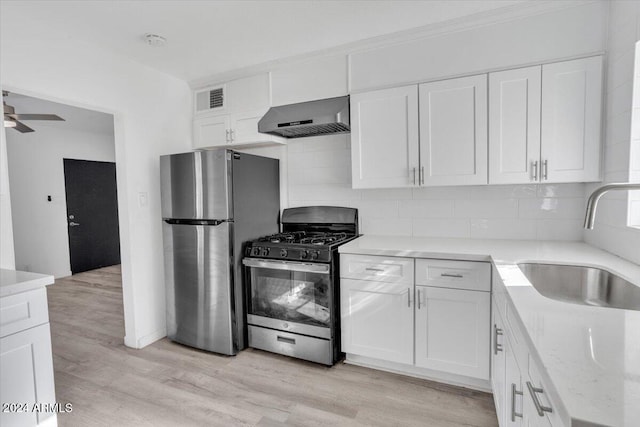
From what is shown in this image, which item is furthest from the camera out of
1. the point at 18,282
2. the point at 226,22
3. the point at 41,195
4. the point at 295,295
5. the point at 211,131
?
the point at 41,195

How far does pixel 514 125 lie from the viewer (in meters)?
2.16

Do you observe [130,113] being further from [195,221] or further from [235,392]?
[235,392]

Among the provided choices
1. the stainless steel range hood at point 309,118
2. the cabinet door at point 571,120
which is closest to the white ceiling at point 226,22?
the stainless steel range hood at point 309,118

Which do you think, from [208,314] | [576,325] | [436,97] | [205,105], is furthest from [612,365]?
[205,105]

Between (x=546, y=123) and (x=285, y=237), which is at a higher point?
(x=546, y=123)

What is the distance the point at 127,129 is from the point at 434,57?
252 centimetres

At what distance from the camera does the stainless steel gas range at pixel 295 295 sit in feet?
8.04

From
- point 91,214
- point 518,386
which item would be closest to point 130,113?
point 518,386

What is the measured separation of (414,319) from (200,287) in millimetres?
1734

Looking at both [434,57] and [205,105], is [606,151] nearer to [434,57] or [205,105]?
[434,57]

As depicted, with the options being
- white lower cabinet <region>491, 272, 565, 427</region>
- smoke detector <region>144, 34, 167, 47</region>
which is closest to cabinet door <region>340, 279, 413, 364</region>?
white lower cabinet <region>491, 272, 565, 427</region>

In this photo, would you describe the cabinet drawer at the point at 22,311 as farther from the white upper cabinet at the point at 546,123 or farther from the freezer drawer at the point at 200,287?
the white upper cabinet at the point at 546,123

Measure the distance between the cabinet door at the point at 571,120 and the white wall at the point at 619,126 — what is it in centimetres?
6

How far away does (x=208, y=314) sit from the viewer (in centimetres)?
275
